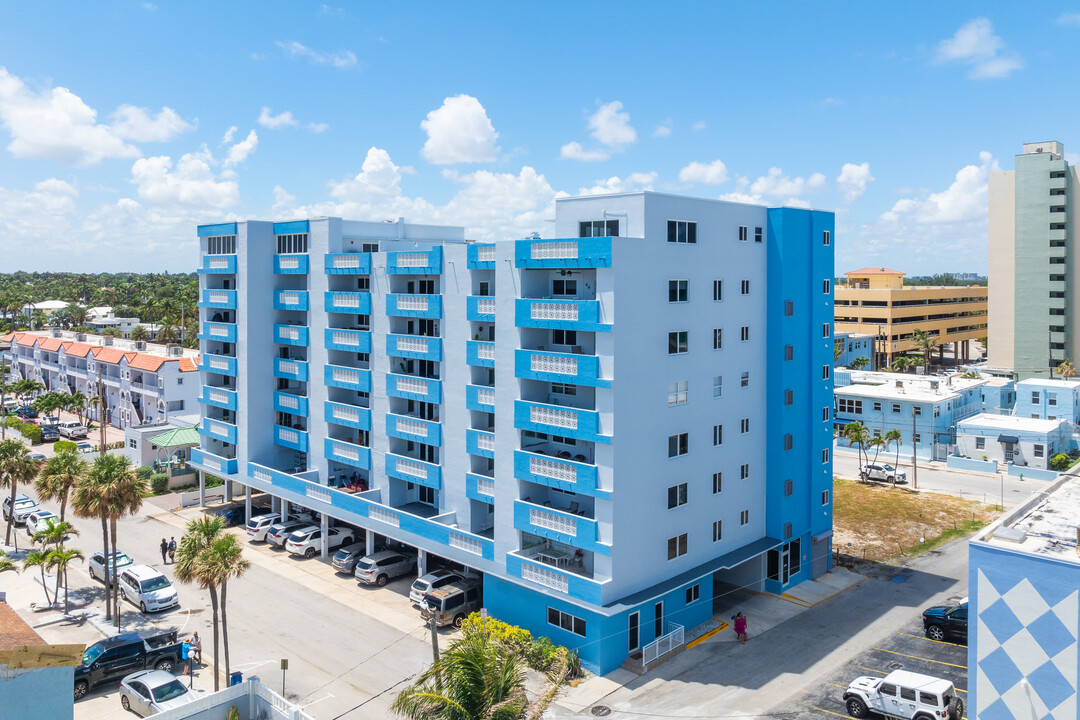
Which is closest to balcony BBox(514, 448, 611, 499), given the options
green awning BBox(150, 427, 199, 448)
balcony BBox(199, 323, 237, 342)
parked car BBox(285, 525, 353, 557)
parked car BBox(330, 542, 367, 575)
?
parked car BBox(330, 542, 367, 575)

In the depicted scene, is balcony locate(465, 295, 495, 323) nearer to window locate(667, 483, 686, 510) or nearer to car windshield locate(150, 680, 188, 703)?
window locate(667, 483, 686, 510)

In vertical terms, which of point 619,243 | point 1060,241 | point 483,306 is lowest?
point 483,306

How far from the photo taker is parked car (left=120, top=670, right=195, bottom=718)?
31.3 m

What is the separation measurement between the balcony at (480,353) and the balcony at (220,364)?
76.8 feet

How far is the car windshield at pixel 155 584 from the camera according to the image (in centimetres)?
4347

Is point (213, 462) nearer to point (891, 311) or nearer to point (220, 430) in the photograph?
point (220, 430)

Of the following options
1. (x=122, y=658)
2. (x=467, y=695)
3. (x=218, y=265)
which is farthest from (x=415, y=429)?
(x=467, y=695)

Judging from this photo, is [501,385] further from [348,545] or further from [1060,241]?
[1060,241]

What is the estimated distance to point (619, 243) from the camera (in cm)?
3488

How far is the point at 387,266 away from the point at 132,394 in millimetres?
57275

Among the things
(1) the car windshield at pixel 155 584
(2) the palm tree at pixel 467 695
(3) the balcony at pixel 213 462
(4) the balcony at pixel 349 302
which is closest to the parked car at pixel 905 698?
(2) the palm tree at pixel 467 695

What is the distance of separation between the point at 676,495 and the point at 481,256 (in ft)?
52.3

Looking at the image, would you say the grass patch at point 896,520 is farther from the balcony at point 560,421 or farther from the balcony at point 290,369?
the balcony at point 290,369

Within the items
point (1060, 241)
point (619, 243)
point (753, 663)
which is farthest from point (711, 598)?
point (1060, 241)
